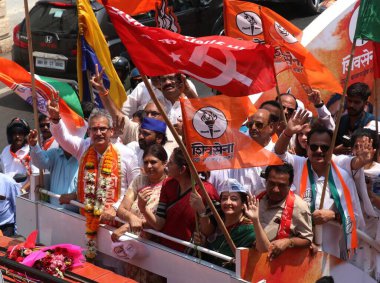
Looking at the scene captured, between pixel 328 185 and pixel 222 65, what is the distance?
1261 millimetres

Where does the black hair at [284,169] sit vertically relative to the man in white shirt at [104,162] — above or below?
above

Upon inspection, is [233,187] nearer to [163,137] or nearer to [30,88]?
[163,137]

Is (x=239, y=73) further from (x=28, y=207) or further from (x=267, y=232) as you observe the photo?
(x=28, y=207)

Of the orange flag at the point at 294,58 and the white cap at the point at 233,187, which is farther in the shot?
the orange flag at the point at 294,58

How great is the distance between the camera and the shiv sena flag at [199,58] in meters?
6.98

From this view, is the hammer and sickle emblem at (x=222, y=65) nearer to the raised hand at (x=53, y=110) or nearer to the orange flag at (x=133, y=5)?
the raised hand at (x=53, y=110)

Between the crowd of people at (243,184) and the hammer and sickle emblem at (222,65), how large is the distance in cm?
63

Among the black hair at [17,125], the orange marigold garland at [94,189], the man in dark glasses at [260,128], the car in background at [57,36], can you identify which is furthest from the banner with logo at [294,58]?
the car in background at [57,36]

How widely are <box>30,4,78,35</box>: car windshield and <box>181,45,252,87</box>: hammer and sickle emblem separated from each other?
737 cm

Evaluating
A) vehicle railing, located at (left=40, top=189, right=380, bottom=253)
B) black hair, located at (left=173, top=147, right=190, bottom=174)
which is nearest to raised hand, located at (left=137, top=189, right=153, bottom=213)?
vehicle railing, located at (left=40, top=189, right=380, bottom=253)

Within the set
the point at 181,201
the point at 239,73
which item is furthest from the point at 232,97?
the point at 181,201

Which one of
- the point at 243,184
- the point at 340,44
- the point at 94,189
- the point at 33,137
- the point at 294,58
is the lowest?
the point at 94,189

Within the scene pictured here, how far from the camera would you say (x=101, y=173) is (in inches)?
305

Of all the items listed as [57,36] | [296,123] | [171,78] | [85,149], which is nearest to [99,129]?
[85,149]
